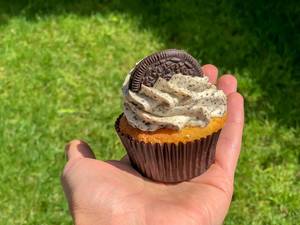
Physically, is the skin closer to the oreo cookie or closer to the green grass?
the oreo cookie

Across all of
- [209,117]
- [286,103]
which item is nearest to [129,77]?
[209,117]

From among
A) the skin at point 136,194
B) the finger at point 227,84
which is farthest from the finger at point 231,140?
the finger at point 227,84

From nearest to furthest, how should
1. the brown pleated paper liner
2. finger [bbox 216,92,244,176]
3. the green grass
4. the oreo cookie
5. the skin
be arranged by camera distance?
the skin, the oreo cookie, the brown pleated paper liner, finger [bbox 216,92,244,176], the green grass

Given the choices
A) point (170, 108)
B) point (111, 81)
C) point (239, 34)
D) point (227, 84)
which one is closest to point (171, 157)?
point (170, 108)

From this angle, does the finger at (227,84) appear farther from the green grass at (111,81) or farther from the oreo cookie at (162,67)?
the green grass at (111,81)

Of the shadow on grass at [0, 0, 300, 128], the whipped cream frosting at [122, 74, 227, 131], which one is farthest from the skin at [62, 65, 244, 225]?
the shadow on grass at [0, 0, 300, 128]

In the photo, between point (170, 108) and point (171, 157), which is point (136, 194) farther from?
point (170, 108)

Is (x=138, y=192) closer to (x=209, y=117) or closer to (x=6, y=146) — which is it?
(x=209, y=117)
